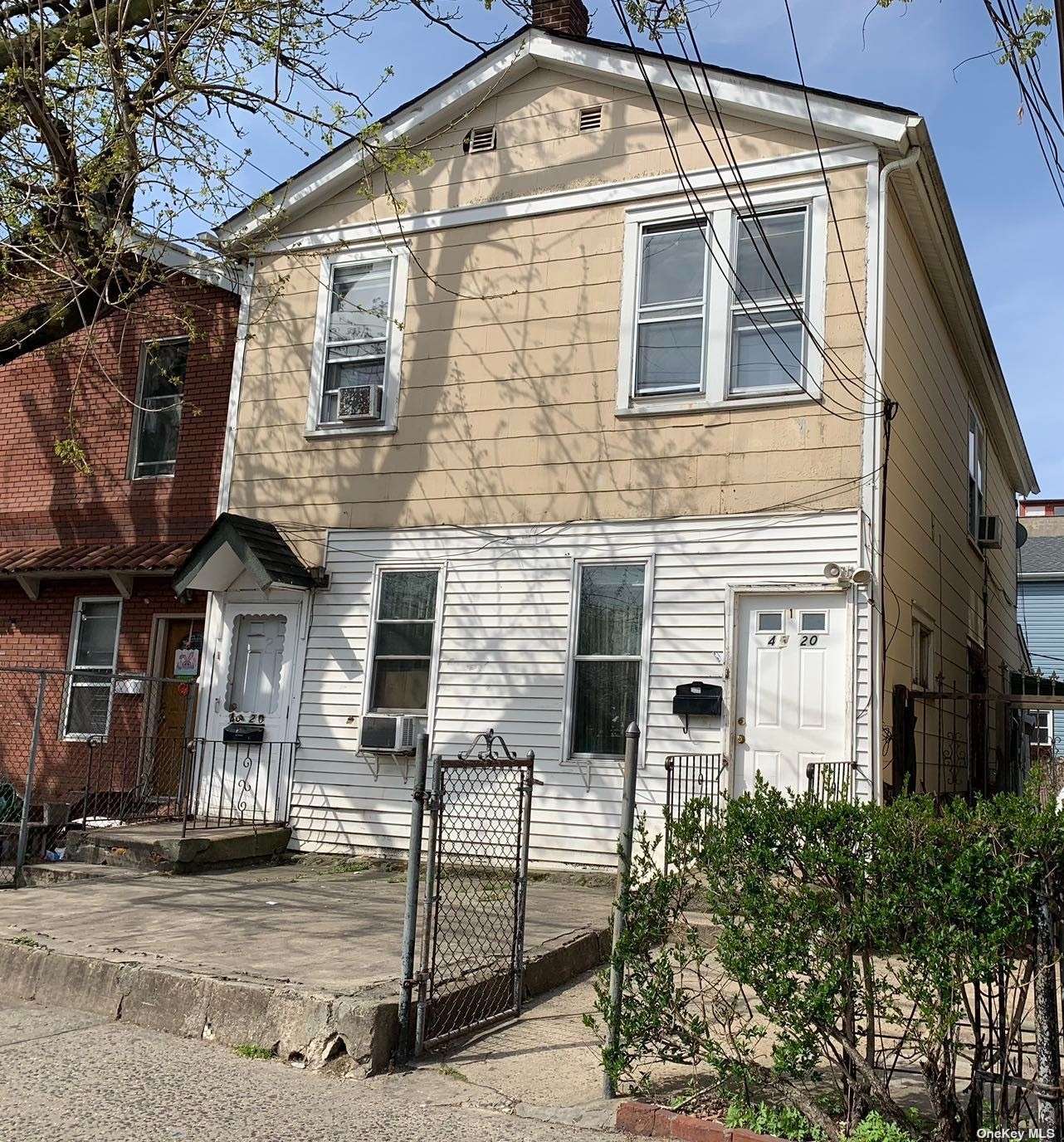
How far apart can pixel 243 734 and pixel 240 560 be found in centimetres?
183

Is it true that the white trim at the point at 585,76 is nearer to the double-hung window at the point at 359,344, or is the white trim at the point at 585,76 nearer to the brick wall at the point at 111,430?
the double-hung window at the point at 359,344

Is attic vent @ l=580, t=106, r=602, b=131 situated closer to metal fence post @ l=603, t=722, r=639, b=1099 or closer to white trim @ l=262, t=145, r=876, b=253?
white trim @ l=262, t=145, r=876, b=253

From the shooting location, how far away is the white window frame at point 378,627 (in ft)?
37.2

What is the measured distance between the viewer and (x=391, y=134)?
1261 centimetres

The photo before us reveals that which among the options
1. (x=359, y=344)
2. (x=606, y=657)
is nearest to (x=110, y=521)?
(x=359, y=344)

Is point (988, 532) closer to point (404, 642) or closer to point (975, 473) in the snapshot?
point (975, 473)

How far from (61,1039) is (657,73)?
9557 mm

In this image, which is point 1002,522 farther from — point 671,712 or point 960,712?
point 671,712

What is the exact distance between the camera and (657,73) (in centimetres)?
1112

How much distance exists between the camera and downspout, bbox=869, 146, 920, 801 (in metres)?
9.39

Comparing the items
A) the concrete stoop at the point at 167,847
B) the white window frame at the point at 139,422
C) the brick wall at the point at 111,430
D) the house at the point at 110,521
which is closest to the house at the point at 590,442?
the concrete stoop at the point at 167,847

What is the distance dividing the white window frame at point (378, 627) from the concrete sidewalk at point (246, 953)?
1964 millimetres

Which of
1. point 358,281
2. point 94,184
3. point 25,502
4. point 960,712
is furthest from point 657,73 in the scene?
point 25,502

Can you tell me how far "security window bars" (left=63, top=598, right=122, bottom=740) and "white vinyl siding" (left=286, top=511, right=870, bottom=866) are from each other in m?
3.24
